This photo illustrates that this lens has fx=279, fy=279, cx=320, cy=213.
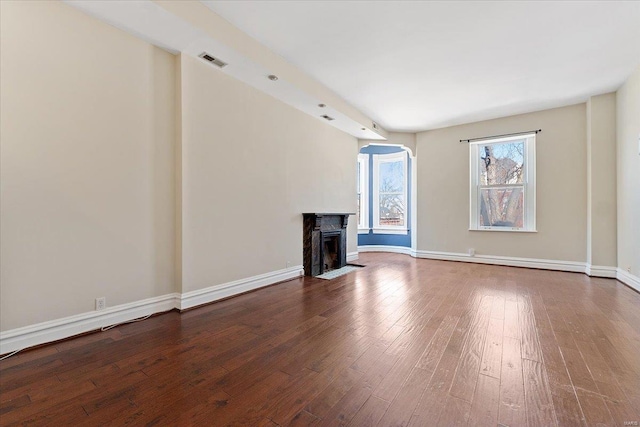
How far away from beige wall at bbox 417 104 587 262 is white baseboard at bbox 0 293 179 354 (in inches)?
217

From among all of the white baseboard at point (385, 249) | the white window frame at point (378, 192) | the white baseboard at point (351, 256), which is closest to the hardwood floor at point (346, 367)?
the white baseboard at point (351, 256)

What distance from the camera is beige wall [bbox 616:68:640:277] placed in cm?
375

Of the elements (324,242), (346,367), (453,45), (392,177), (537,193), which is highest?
(453,45)

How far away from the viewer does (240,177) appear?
3668mm

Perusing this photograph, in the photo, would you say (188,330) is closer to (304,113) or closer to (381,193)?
(304,113)

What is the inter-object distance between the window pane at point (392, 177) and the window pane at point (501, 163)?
196 centimetres

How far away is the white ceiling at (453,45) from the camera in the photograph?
265 centimetres

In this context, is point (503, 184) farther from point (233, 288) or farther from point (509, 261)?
point (233, 288)

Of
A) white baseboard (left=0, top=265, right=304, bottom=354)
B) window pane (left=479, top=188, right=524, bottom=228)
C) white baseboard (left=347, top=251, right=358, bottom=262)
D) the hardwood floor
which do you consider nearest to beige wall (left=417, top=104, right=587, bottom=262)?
window pane (left=479, top=188, right=524, bottom=228)

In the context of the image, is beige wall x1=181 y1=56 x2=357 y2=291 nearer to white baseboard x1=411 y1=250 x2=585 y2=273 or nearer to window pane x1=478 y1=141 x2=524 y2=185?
white baseboard x1=411 y1=250 x2=585 y2=273

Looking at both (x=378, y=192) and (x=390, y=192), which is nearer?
(x=390, y=192)

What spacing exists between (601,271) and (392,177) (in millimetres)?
4422

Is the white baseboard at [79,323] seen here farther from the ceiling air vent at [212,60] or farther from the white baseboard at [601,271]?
the white baseboard at [601,271]

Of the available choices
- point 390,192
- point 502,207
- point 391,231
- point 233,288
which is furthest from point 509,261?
point 233,288
